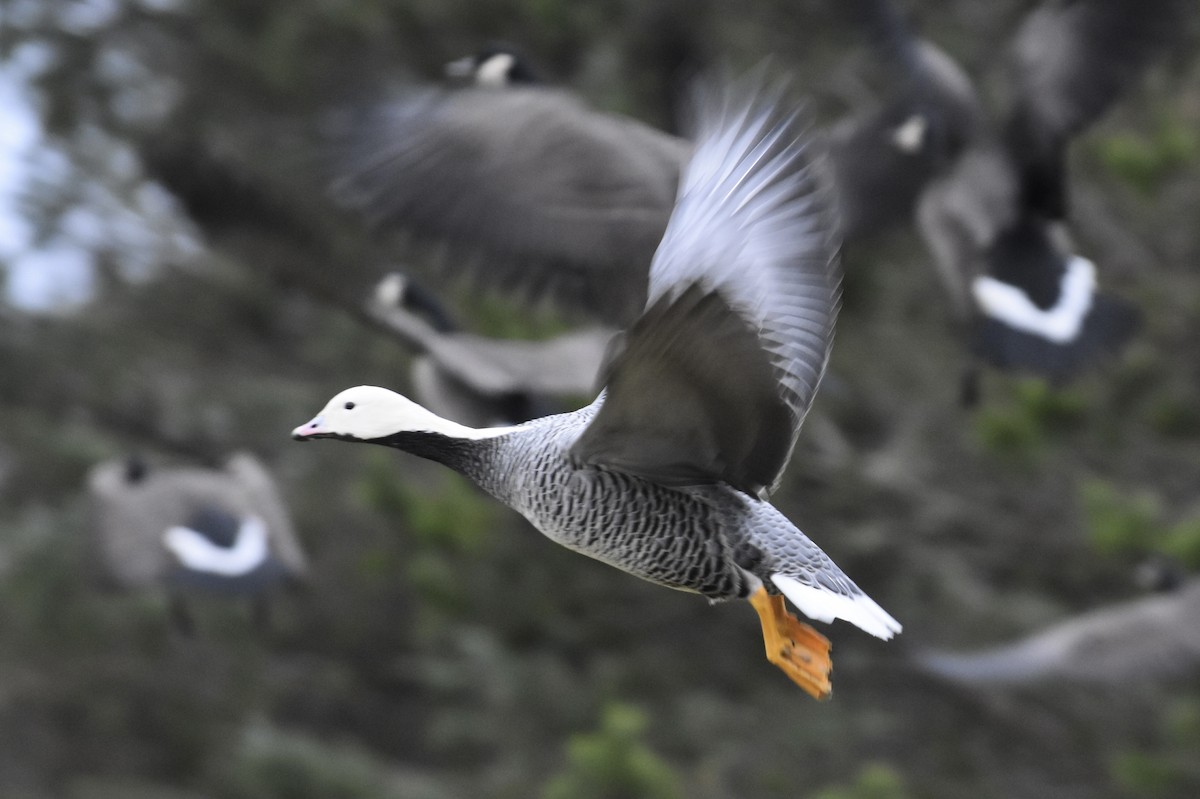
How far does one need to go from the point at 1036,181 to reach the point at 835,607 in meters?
3.25

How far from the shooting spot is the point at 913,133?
5523 millimetres

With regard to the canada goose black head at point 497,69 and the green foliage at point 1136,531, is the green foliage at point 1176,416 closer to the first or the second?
Answer: the green foliage at point 1136,531

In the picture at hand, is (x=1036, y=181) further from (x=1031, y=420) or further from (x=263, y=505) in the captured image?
(x=263, y=505)

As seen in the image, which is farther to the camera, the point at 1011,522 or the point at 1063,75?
the point at 1011,522

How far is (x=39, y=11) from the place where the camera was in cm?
685

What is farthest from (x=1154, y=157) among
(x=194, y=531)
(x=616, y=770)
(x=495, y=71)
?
(x=194, y=531)

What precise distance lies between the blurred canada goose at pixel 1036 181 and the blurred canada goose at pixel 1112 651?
93 centimetres

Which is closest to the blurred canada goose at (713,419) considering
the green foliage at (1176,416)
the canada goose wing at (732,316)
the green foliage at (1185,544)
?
the canada goose wing at (732,316)

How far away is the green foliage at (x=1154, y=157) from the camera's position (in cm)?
525

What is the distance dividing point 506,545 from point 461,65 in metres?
1.92

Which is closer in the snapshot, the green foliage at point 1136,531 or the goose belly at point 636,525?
the goose belly at point 636,525

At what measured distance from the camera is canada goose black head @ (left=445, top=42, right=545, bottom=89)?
5414 millimetres

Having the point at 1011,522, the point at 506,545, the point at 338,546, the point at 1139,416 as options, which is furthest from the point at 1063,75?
the point at 338,546

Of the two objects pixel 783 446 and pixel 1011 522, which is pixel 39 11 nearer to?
pixel 1011 522
